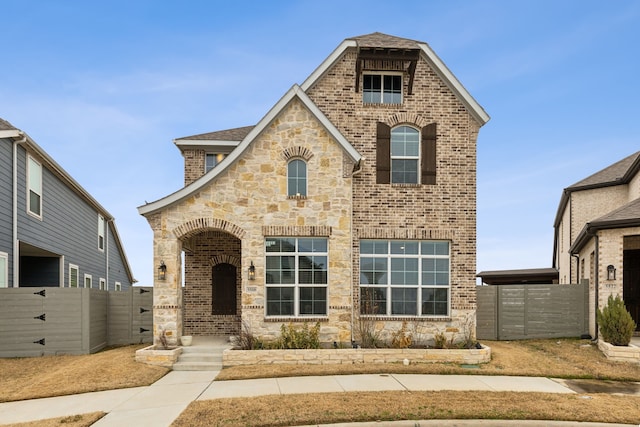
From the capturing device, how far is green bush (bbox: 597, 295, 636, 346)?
42.1 feet

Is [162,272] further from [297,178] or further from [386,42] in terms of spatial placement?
[386,42]

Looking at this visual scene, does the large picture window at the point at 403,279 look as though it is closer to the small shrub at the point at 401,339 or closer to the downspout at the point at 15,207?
the small shrub at the point at 401,339

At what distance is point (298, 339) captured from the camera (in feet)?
40.4

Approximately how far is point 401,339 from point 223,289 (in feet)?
19.8

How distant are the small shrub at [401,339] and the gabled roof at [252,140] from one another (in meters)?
4.94

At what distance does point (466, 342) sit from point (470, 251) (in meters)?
2.62

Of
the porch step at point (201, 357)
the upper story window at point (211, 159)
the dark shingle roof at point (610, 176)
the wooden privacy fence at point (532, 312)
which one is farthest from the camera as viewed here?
the dark shingle roof at point (610, 176)

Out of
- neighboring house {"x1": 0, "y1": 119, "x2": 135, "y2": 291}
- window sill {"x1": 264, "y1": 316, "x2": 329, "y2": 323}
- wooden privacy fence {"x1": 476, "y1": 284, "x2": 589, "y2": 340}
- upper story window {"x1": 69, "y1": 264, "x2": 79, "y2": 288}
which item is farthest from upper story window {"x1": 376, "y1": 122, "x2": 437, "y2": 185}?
upper story window {"x1": 69, "y1": 264, "x2": 79, "y2": 288}

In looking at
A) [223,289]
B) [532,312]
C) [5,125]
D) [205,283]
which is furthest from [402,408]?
[5,125]

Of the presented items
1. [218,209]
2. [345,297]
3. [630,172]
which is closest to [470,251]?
[345,297]

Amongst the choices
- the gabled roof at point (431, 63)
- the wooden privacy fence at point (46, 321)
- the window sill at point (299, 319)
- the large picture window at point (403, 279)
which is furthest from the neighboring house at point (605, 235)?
the wooden privacy fence at point (46, 321)

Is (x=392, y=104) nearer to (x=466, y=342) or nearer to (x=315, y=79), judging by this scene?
(x=315, y=79)

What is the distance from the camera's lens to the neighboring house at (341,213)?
42.4 ft

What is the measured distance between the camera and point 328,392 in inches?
357
